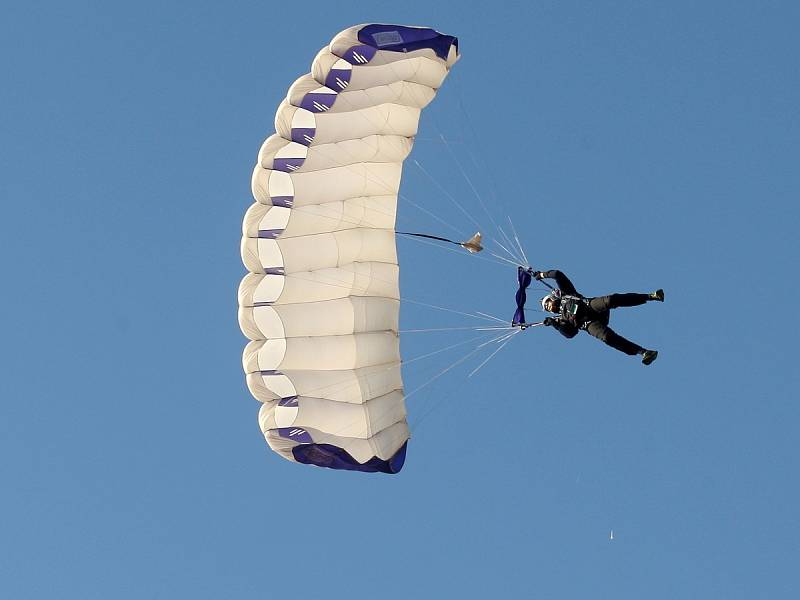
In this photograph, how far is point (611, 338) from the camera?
23344mm

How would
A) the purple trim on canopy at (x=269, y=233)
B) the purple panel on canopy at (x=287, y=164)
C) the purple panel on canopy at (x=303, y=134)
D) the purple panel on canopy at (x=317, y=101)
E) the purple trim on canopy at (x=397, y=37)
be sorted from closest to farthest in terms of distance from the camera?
the purple trim on canopy at (x=397, y=37), the purple panel on canopy at (x=317, y=101), the purple panel on canopy at (x=303, y=134), the purple panel on canopy at (x=287, y=164), the purple trim on canopy at (x=269, y=233)

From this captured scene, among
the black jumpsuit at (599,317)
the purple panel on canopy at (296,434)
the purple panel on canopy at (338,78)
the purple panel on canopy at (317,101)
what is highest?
the purple panel on canopy at (338,78)

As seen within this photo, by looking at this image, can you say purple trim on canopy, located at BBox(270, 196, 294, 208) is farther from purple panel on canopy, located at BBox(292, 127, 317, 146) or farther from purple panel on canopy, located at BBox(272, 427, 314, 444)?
purple panel on canopy, located at BBox(272, 427, 314, 444)

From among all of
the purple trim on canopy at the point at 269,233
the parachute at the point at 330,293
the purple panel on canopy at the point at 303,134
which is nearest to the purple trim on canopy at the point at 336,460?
the parachute at the point at 330,293

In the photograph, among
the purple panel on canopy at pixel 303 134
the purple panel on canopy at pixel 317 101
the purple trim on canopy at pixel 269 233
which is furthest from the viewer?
the purple trim on canopy at pixel 269 233

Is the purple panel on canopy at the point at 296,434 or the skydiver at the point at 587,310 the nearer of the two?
the skydiver at the point at 587,310

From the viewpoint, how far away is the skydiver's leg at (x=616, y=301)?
2306cm

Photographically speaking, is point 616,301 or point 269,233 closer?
point 616,301

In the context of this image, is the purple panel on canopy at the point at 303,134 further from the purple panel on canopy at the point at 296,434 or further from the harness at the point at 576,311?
the harness at the point at 576,311

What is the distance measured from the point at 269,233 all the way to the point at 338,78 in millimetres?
2695

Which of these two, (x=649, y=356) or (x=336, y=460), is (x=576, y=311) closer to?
(x=649, y=356)

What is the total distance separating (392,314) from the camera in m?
24.7

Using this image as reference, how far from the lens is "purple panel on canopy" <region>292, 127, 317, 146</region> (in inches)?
907

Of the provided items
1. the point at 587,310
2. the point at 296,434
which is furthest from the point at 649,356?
the point at 296,434
